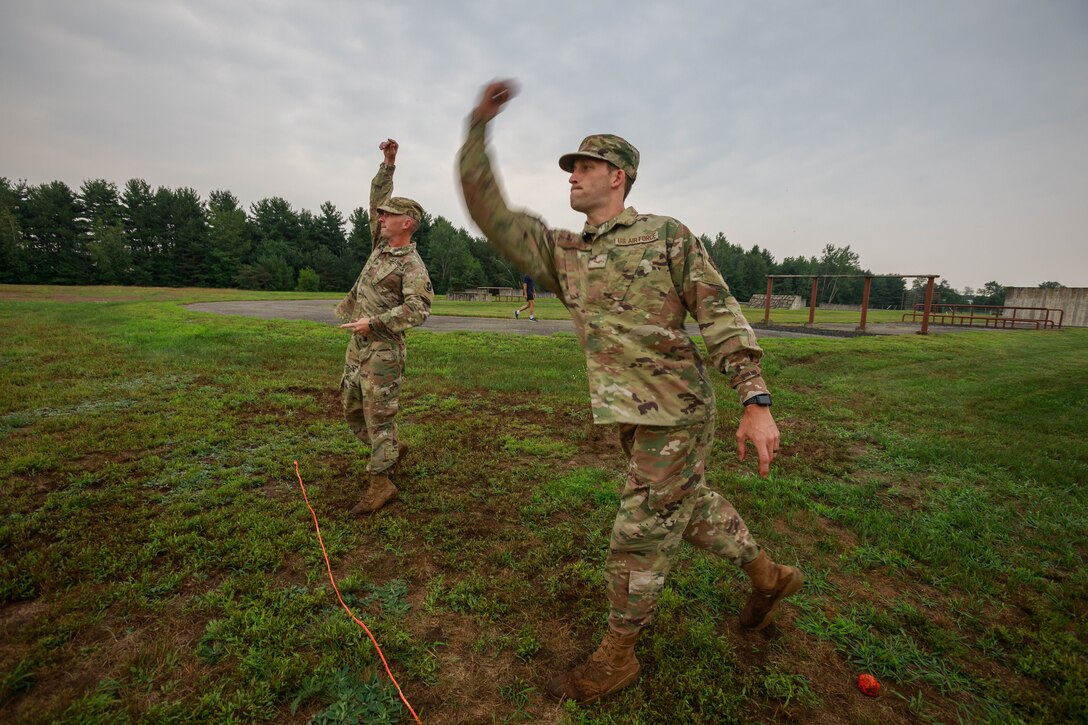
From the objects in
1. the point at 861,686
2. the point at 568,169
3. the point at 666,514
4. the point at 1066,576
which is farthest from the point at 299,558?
the point at 1066,576

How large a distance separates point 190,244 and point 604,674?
230 ft

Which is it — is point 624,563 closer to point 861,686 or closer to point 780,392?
point 861,686

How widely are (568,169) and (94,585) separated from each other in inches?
141

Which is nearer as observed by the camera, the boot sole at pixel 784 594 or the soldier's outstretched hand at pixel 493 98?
the soldier's outstretched hand at pixel 493 98

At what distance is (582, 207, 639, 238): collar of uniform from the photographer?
2.29 m

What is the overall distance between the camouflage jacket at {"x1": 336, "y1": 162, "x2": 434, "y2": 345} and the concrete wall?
41.2m

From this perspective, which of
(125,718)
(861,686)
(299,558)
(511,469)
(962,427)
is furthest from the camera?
(962,427)

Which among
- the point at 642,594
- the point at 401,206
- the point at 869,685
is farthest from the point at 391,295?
the point at 869,685

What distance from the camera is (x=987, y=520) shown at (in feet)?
13.0

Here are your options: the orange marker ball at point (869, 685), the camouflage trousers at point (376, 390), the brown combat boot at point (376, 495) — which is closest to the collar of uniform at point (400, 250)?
the camouflage trousers at point (376, 390)

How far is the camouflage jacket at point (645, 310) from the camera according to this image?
7.03 feet

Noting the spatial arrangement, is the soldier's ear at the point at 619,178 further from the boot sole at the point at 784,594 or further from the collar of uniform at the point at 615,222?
the boot sole at the point at 784,594

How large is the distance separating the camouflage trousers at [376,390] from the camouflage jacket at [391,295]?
0.40ft

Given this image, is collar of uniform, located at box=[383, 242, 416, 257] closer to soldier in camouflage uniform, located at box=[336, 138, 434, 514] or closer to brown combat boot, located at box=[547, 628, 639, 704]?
soldier in camouflage uniform, located at box=[336, 138, 434, 514]
